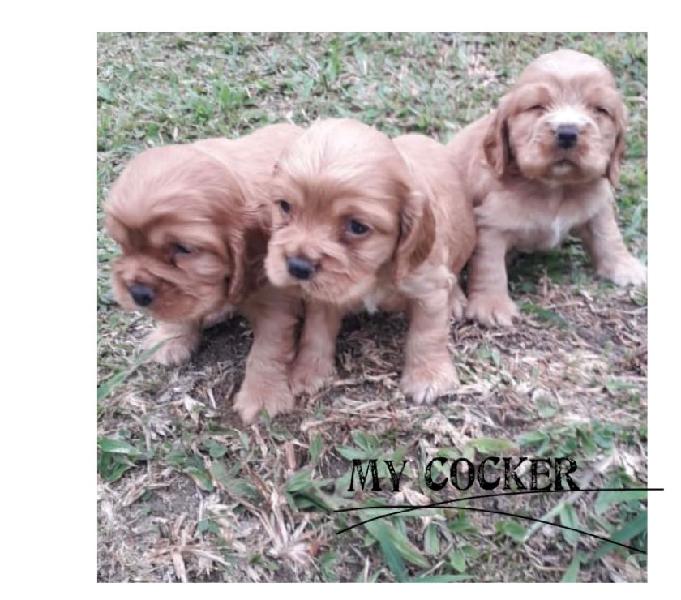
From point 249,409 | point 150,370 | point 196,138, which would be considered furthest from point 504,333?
point 196,138

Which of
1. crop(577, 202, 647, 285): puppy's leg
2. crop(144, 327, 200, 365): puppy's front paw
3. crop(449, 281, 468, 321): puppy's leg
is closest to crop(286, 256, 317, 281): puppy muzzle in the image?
crop(144, 327, 200, 365): puppy's front paw

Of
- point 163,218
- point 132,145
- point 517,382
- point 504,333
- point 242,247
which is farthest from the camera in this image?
point 132,145

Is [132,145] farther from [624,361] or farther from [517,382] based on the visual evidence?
[624,361]

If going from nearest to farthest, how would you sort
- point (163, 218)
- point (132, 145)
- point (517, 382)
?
point (163, 218), point (517, 382), point (132, 145)

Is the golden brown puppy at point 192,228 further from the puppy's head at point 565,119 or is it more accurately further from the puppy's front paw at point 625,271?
the puppy's front paw at point 625,271

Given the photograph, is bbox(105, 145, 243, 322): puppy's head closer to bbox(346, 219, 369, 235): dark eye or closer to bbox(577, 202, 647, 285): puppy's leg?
bbox(346, 219, 369, 235): dark eye
